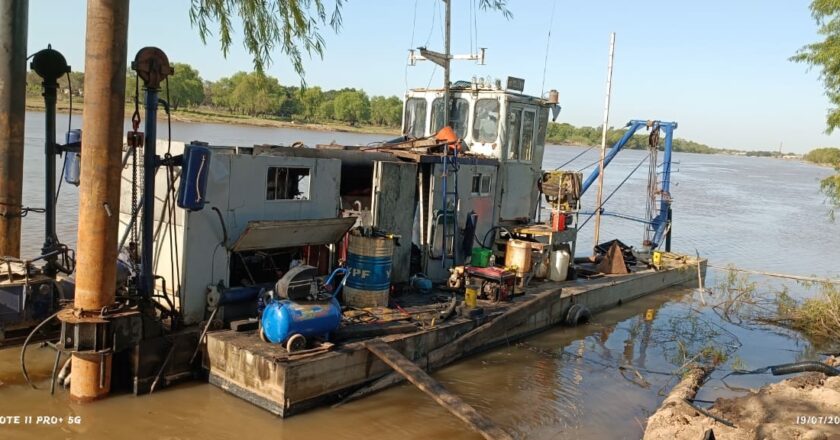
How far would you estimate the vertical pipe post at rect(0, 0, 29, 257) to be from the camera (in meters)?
Answer: 7.96

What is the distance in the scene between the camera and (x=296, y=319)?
23.5 ft

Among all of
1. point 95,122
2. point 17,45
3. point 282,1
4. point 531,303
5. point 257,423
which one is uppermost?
point 282,1

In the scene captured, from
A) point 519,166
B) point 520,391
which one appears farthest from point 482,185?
point 520,391

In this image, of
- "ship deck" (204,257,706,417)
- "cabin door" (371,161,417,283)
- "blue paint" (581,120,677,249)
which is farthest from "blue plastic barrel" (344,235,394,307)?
"blue paint" (581,120,677,249)

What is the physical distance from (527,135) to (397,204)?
4063mm

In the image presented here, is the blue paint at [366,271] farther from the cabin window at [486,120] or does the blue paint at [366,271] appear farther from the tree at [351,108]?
the tree at [351,108]

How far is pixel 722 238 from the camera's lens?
88.6 feet

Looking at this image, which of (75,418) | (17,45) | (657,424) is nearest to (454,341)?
(657,424)

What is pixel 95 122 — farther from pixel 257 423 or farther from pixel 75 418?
pixel 257 423

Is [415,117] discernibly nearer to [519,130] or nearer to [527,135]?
[519,130]

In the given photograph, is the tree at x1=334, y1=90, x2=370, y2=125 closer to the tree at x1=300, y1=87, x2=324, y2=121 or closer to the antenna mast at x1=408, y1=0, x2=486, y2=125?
the tree at x1=300, y1=87, x2=324, y2=121

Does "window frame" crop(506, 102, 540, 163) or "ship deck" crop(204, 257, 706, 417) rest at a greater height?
"window frame" crop(506, 102, 540, 163)

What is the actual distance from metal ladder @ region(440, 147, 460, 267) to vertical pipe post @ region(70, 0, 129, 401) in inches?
212

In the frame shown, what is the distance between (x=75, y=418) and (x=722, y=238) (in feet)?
85.3
